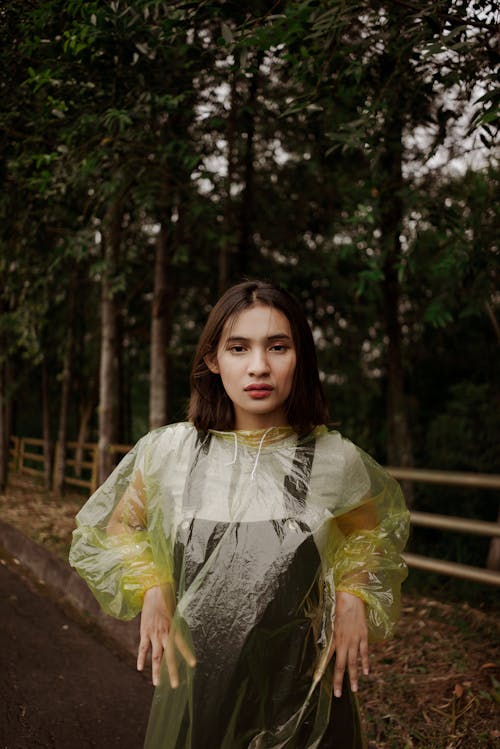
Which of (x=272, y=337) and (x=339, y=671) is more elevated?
(x=272, y=337)

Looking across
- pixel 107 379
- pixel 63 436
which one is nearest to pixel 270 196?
pixel 107 379

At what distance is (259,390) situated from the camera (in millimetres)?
1555

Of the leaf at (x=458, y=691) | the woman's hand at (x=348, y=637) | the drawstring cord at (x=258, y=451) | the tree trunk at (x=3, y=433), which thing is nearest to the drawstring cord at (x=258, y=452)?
the drawstring cord at (x=258, y=451)

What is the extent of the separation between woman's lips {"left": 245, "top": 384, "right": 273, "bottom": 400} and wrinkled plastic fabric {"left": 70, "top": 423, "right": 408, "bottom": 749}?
0.40 feet

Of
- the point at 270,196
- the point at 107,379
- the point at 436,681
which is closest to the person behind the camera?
the point at 436,681

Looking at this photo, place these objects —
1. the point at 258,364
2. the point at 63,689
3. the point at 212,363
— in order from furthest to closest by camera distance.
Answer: the point at 63,689 → the point at 212,363 → the point at 258,364

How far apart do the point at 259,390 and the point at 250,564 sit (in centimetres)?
42

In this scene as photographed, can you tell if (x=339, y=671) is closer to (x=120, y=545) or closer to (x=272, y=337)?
(x=120, y=545)

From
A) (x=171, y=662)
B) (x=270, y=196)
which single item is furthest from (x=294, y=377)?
(x=270, y=196)

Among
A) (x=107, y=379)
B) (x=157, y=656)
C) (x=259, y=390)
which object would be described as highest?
(x=259, y=390)

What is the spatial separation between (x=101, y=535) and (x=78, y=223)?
432 cm

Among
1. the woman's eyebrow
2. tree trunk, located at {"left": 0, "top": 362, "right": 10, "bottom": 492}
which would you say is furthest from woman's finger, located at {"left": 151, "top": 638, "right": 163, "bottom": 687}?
tree trunk, located at {"left": 0, "top": 362, "right": 10, "bottom": 492}

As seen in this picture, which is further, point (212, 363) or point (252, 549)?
point (212, 363)

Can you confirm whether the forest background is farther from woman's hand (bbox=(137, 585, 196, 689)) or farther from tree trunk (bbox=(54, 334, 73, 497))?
woman's hand (bbox=(137, 585, 196, 689))
